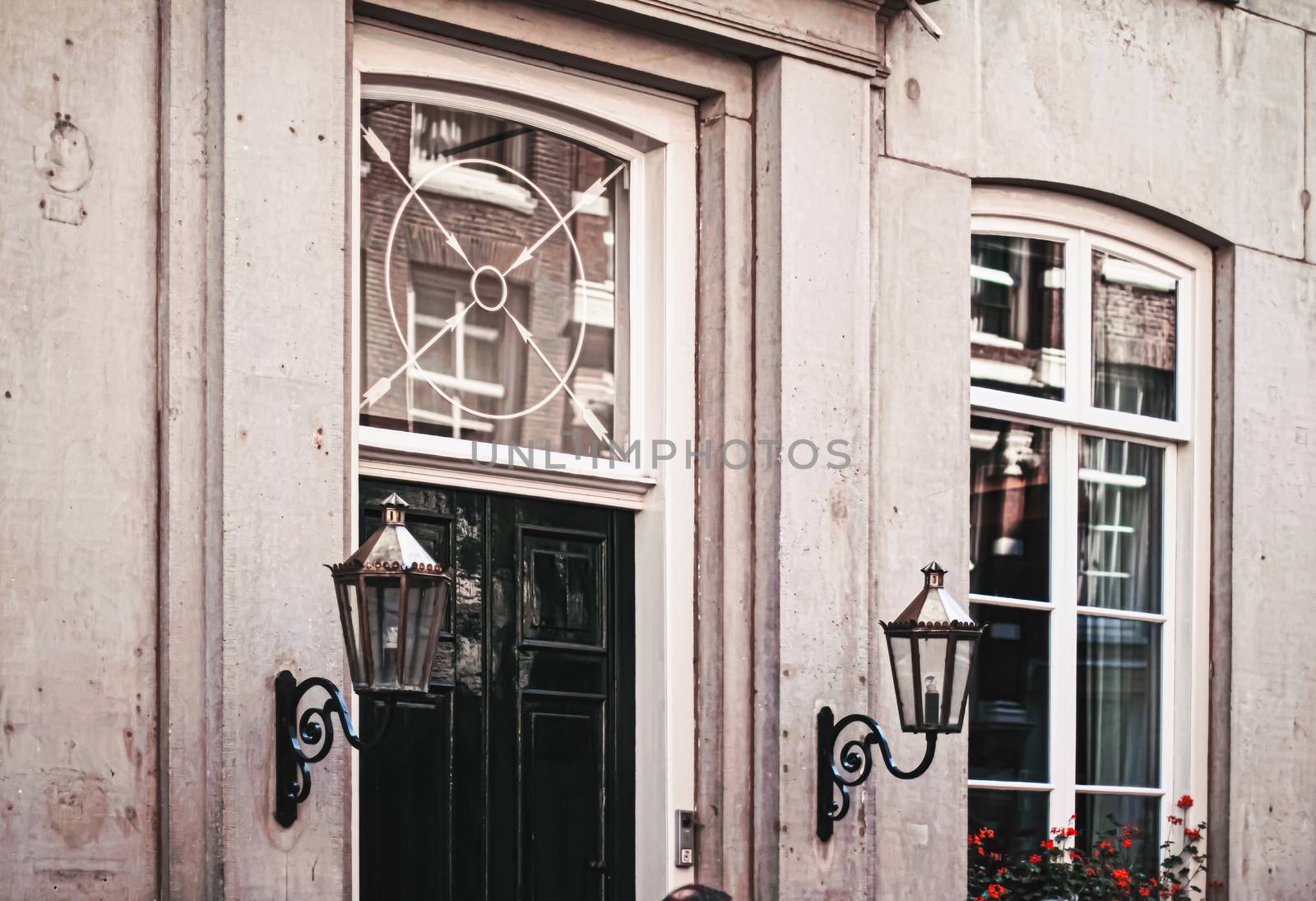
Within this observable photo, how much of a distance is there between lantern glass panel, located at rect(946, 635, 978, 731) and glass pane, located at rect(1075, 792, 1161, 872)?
1.81m

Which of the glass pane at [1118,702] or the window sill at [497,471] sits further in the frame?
the glass pane at [1118,702]

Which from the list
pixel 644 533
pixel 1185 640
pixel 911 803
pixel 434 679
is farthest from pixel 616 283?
pixel 1185 640

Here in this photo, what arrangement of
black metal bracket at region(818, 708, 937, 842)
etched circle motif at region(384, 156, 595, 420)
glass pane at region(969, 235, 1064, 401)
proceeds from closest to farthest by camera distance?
black metal bracket at region(818, 708, 937, 842)
etched circle motif at region(384, 156, 595, 420)
glass pane at region(969, 235, 1064, 401)

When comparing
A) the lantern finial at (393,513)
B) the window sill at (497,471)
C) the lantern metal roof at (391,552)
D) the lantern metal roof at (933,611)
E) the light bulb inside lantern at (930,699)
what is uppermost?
the window sill at (497,471)

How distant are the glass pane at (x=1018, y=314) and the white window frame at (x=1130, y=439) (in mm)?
46

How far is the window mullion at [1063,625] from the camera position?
26.8 ft

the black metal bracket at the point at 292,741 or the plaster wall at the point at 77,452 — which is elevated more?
the plaster wall at the point at 77,452

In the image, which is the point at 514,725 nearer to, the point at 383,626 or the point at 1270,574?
the point at 383,626

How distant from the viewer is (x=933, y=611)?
261 inches

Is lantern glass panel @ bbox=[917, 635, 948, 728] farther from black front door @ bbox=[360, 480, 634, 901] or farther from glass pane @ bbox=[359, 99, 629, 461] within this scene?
glass pane @ bbox=[359, 99, 629, 461]

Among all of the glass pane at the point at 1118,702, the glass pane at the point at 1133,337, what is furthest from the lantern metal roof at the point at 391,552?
the glass pane at the point at 1133,337

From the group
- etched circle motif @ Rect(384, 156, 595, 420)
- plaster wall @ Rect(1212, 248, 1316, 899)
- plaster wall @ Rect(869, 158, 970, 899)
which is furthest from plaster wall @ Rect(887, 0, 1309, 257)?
etched circle motif @ Rect(384, 156, 595, 420)

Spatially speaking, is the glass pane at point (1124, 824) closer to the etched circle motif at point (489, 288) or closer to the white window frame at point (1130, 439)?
the white window frame at point (1130, 439)

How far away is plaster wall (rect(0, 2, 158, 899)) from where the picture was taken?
5.69 metres
